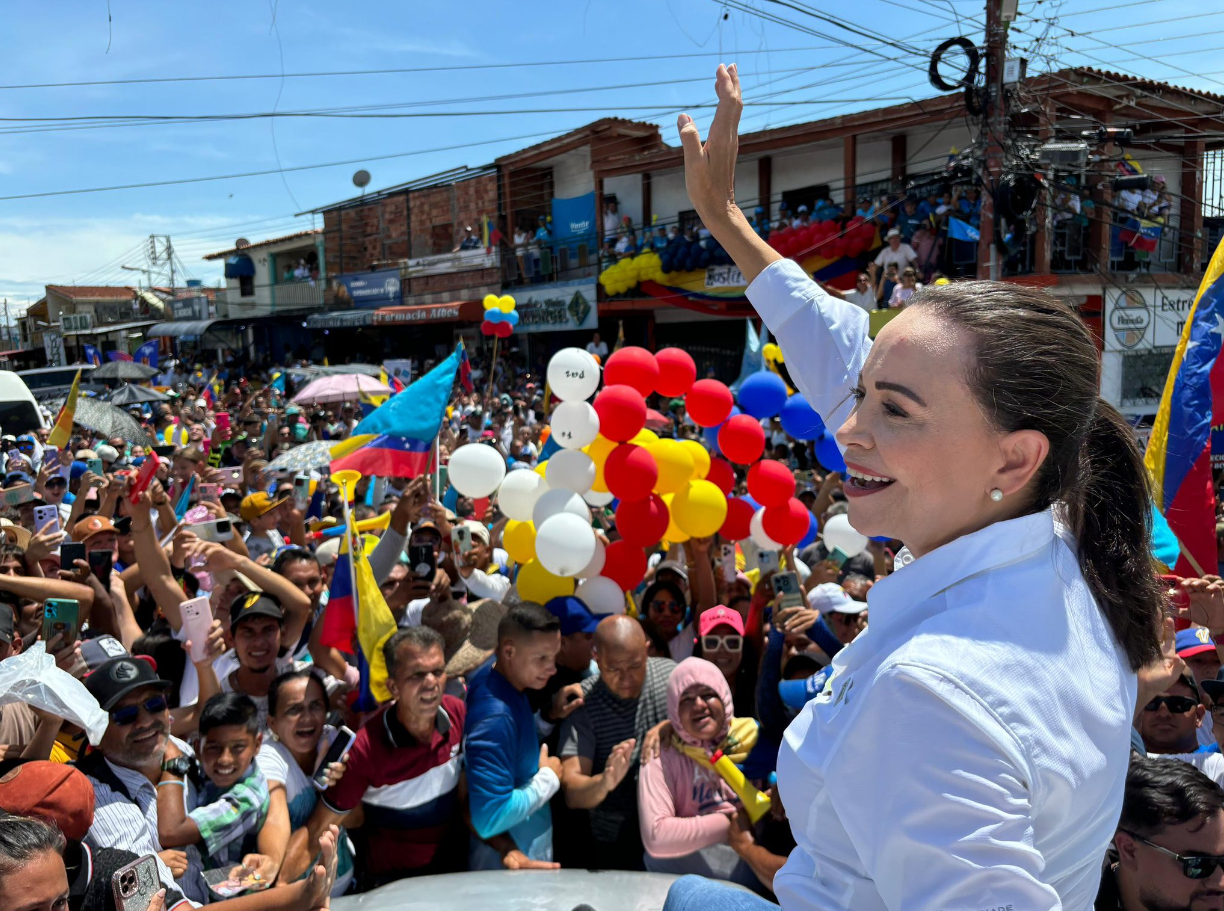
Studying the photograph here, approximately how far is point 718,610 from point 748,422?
118 cm

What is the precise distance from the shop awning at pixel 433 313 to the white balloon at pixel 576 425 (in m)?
18.0

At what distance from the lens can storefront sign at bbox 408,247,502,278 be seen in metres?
23.7

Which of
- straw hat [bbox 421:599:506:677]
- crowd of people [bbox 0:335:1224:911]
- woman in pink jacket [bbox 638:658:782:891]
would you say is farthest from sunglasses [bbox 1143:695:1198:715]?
straw hat [bbox 421:599:506:677]

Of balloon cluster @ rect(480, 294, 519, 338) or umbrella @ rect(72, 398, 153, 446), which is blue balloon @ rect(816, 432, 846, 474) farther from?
umbrella @ rect(72, 398, 153, 446)

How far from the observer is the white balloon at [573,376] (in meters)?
4.98

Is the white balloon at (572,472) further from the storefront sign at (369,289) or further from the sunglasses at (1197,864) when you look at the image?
the storefront sign at (369,289)

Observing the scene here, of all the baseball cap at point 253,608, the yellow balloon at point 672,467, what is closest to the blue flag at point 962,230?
the yellow balloon at point 672,467

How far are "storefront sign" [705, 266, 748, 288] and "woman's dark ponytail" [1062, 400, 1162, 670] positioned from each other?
15485mm

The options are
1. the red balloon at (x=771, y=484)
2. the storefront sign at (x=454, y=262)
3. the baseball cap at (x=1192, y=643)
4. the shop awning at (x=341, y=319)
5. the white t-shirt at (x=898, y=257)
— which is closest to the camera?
the baseball cap at (x=1192, y=643)

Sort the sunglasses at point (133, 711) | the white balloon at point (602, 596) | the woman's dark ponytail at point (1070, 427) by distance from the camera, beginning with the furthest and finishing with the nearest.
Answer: the white balloon at point (602, 596) < the sunglasses at point (133, 711) < the woman's dark ponytail at point (1070, 427)

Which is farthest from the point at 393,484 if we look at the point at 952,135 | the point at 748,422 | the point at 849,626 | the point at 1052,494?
the point at 952,135

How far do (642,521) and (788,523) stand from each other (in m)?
0.81

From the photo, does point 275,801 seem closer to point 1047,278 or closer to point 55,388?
point 1047,278

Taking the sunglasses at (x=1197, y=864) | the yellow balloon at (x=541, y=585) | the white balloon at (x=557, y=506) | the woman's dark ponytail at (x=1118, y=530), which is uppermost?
the woman's dark ponytail at (x=1118, y=530)
